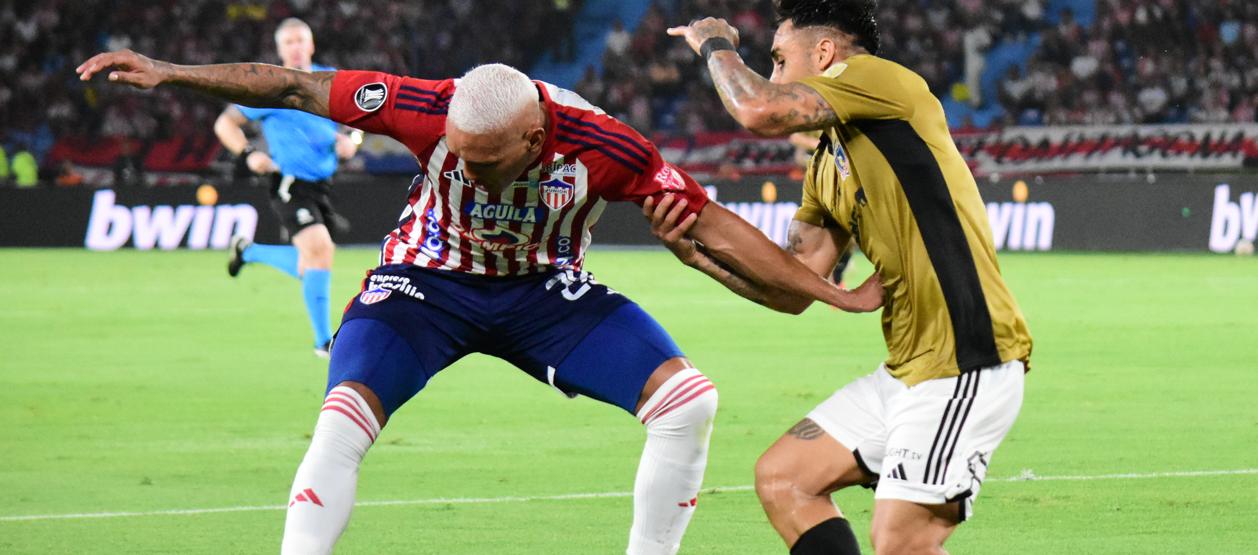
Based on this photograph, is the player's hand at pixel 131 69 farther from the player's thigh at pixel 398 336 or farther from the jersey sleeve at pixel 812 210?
the jersey sleeve at pixel 812 210

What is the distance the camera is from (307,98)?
552 centimetres

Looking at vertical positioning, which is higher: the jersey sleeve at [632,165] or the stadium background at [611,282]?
the jersey sleeve at [632,165]

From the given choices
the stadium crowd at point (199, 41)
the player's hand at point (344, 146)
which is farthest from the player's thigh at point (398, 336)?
the stadium crowd at point (199, 41)

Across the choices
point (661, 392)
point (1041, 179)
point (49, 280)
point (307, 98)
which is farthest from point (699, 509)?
point (1041, 179)

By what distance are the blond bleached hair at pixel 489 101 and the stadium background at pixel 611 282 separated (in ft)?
6.17

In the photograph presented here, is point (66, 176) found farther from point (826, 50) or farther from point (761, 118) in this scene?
point (761, 118)

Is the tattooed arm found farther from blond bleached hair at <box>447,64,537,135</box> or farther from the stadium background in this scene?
the stadium background

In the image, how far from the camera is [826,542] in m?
4.82

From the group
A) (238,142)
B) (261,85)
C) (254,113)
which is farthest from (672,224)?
(238,142)

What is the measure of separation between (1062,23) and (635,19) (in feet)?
28.6

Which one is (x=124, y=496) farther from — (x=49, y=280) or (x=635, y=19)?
(x=635, y=19)

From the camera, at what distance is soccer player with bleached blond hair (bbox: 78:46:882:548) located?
5168 mm

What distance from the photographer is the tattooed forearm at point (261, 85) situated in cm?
542

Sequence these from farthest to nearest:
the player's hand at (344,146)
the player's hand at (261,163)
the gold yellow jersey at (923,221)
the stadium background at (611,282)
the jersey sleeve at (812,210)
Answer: the player's hand at (261,163)
the player's hand at (344,146)
the stadium background at (611,282)
the jersey sleeve at (812,210)
the gold yellow jersey at (923,221)
